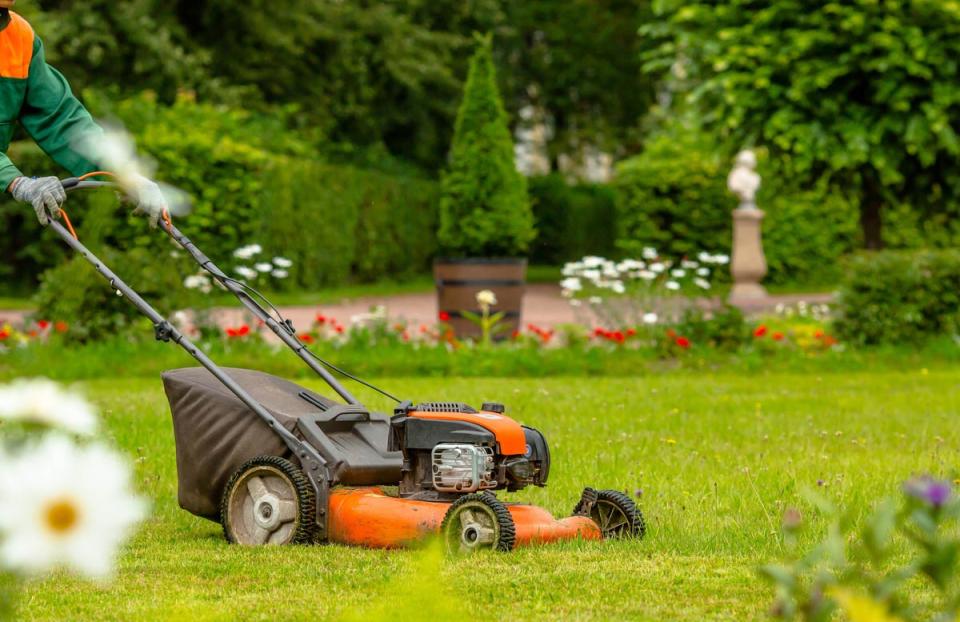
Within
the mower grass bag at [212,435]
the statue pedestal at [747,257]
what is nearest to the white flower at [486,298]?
the mower grass bag at [212,435]

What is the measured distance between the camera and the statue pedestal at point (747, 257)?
2012 centimetres

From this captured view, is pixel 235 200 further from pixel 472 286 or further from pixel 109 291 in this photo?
pixel 109 291

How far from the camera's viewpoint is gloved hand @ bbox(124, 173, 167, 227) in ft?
15.7

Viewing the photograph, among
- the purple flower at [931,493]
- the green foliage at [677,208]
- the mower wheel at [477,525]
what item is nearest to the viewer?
the purple flower at [931,493]

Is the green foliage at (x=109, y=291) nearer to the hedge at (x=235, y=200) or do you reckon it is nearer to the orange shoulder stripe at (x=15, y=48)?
the orange shoulder stripe at (x=15, y=48)

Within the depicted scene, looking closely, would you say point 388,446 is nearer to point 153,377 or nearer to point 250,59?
point 153,377

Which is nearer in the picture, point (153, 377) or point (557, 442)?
point (557, 442)

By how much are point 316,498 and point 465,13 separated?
92.7 feet

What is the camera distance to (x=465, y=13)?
32.0 m

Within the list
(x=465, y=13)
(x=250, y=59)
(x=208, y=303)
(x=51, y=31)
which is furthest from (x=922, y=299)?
(x=465, y=13)

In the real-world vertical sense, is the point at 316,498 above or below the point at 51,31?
below

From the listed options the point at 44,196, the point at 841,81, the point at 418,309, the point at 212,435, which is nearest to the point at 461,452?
the point at 212,435

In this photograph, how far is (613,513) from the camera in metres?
4.85

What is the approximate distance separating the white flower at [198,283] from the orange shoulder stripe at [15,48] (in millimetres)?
5949
